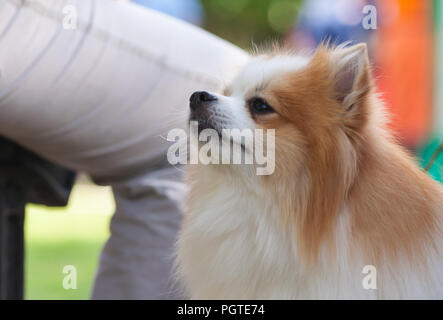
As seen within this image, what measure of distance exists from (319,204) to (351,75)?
13.5 inches

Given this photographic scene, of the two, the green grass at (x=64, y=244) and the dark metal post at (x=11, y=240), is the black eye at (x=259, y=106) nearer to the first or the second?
the dark metal post at (x=11, y=240)

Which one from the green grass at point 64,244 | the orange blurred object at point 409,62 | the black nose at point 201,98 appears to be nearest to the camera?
the black nose at point 201,98

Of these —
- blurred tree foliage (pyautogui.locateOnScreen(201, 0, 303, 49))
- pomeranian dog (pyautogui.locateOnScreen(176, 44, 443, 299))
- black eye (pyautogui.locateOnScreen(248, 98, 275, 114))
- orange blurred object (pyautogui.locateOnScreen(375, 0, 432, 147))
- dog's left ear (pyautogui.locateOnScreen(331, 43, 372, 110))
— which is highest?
blurred tree foliage (pyautogui.locateOnScreen(201, 0, 303, 49))

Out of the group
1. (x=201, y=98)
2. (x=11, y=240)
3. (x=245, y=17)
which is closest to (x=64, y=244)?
(x=11, y=240)

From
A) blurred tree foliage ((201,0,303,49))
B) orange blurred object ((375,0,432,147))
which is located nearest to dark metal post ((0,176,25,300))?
orange blurred object ((375,0,432,147))

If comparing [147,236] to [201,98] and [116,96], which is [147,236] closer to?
[116,96]

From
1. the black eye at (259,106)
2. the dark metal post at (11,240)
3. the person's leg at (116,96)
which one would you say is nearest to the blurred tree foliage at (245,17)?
the person's leg at (116,96)

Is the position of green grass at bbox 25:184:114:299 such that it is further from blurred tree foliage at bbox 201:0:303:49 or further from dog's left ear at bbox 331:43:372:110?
blurred tree foliage at bbox 201:0:303:49

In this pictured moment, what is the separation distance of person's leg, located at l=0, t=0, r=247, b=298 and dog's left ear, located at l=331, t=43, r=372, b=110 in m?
0.74

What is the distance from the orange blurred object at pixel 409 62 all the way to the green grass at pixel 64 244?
2.75 m

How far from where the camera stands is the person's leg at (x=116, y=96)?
2.26 m

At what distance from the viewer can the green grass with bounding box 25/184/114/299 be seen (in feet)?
14.3
